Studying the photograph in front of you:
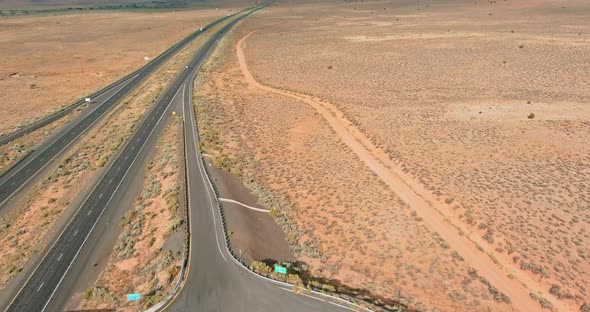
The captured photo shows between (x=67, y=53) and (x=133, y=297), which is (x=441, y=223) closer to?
(x=133, y=297)

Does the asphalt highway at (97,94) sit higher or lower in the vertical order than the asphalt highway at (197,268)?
higher

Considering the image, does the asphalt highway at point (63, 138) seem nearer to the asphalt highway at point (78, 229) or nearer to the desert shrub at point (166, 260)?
the asphalt highway at point (78, 229)

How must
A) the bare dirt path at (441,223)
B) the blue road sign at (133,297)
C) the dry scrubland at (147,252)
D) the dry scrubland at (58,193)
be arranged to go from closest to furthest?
the blue road sign at (133,297), the bare dirt path at (441,223), the dry scrubland at (147,252), the dry scrubland at (58,193)

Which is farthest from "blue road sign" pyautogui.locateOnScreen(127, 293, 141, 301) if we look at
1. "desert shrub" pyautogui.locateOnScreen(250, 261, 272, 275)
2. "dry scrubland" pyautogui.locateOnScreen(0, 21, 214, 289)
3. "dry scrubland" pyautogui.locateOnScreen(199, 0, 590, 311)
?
"dry scrubland" pyautogui.locateOnScreen(199, 0, 590, 311)

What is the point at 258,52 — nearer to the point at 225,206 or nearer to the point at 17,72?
the point at 17,72

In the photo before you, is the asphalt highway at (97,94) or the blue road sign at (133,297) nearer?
the blue road sign at (133,297)

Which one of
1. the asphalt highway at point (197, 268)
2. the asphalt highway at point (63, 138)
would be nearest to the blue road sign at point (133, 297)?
the asphalt highway at point (197, 268)
